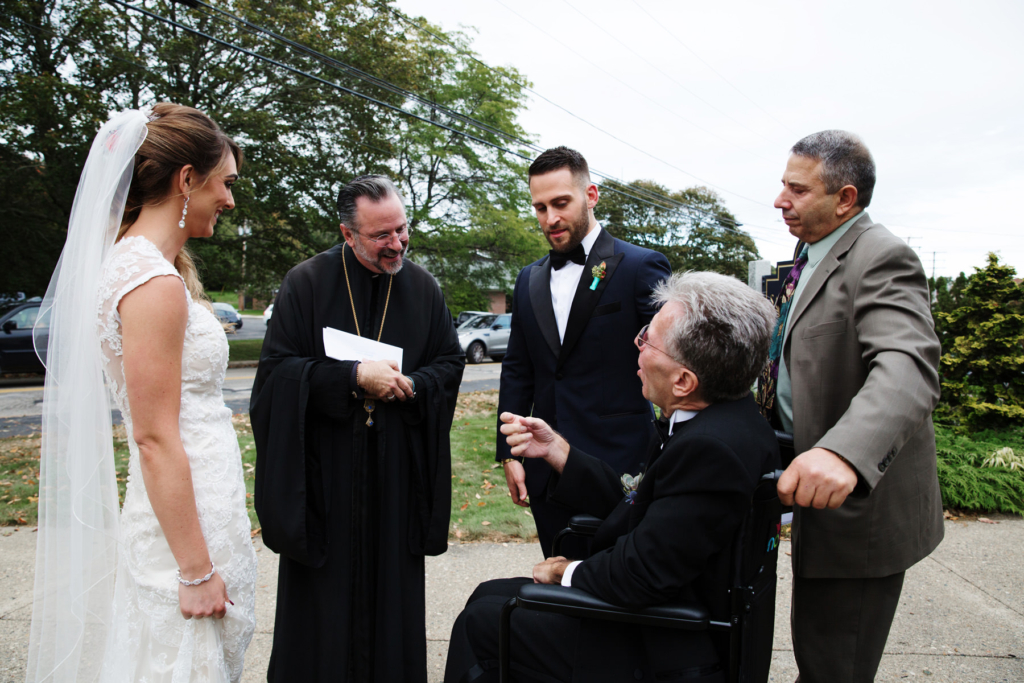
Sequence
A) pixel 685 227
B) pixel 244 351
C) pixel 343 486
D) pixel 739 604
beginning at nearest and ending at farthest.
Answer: pixel 739 604 → pixel 343 486 → pixel 244 351 → pixel 685 227

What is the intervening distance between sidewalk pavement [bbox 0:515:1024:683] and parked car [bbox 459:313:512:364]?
1602cm

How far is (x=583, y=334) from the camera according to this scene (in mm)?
2531

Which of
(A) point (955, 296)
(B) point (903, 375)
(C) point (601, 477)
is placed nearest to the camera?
(B) point (903, 375)

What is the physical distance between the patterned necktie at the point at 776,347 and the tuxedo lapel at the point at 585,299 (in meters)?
0.68

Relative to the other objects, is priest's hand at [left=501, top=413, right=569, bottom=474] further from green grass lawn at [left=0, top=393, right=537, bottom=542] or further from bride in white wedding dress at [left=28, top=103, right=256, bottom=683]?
green grass lawn at [left=0, top=393, right=537, bottom=542]

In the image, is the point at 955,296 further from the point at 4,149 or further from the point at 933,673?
the point at 4,149

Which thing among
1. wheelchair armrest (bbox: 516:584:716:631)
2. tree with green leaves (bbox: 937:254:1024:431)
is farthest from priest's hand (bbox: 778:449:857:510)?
tree with green leaves (bbox: 937:254:1024:431)

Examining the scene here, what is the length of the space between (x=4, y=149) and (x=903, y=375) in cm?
1645

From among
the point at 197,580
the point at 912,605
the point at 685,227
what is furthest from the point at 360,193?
the point at 685,227

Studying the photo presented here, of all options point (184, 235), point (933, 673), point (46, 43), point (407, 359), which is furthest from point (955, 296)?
point (46, 43)

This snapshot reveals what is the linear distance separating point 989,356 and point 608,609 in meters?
6.37

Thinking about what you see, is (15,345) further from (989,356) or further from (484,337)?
(989,356)

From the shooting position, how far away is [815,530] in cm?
186

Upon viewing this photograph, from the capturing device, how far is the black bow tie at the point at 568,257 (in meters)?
2.67
